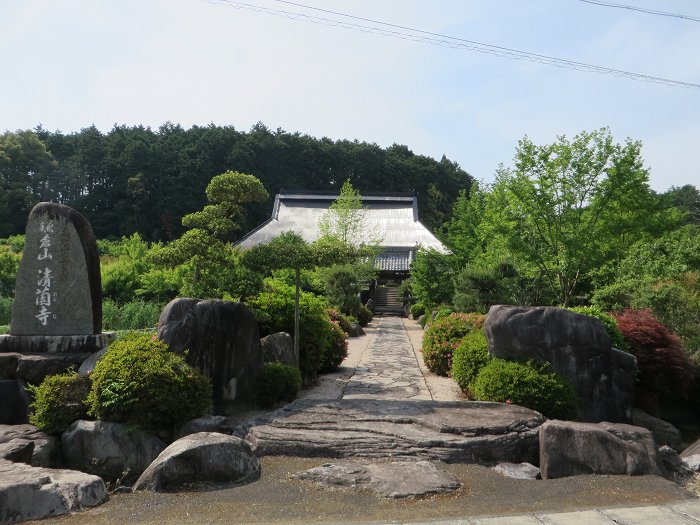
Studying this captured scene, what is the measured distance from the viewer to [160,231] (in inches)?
1753

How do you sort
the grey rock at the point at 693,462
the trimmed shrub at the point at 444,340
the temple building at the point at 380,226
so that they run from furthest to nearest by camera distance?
the temple building at the point at 380,226 → the trimmed shrub at the point at 444,340 → the grey rock at the point at 693,462

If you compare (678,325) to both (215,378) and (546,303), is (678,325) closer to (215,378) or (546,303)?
(546,303)

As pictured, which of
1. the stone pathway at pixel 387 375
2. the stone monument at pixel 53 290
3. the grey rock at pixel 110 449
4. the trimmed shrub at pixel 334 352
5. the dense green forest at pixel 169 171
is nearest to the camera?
the grey rock at pixel 110 449

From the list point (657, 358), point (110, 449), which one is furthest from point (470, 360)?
point (110, 449)

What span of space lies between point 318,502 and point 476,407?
2.92 meters

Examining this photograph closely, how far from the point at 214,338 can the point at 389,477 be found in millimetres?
2928

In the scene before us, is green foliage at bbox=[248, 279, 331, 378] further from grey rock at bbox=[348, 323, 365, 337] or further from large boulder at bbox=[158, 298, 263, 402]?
grey rock at bbox=[348, 323, 365, 337]

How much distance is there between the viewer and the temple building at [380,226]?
34469mm

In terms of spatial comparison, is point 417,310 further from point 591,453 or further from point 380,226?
point 591,453

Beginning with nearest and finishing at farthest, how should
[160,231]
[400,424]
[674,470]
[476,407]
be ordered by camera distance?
1. [674,470]
2. [400,424]
3. [476,407]
4. [160,231]

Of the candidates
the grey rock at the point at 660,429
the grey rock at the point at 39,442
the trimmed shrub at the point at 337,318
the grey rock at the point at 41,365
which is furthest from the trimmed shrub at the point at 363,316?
the grey rock at the point at 39,442

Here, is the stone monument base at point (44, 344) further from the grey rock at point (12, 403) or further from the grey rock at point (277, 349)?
the grey rock at point (277, 349)

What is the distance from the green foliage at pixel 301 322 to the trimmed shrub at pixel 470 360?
2.43m

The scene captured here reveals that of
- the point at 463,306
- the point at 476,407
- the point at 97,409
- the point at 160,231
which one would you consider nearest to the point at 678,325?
the point at 463,306
